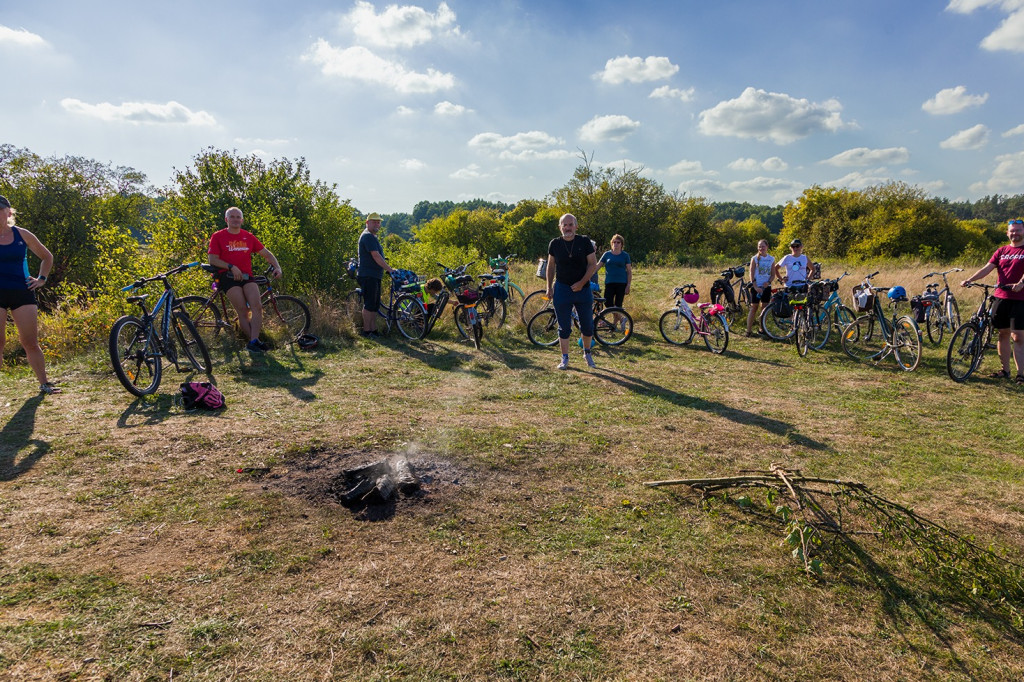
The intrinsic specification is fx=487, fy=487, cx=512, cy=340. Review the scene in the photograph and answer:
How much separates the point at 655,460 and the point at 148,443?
417 cm

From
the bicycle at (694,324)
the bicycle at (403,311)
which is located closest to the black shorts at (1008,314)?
the bicycle at (694,324)

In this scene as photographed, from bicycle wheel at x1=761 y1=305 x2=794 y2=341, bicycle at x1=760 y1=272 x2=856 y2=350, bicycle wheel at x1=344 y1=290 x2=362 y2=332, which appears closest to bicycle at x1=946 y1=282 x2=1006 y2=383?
bicycle at x1=760 y1=272 x2=856 y2=350

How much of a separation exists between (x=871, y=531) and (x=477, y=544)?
96.3 inches

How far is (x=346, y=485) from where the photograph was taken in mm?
3453

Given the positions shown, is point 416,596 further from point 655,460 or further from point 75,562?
point 655,460

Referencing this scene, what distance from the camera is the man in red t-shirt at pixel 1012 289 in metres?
6.09

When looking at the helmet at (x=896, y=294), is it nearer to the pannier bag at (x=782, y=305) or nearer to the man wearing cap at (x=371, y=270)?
the pannier bag at (x=782, y=305)

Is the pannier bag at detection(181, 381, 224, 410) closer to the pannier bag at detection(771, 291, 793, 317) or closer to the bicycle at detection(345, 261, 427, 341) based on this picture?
the bicycle at detection(345, 261, 427, 341)

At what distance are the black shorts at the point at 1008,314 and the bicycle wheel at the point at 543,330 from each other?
19.9 ft

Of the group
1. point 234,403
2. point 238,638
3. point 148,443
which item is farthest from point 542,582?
point 234,403

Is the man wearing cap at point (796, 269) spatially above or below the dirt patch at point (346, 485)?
above

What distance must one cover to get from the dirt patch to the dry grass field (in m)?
0.02

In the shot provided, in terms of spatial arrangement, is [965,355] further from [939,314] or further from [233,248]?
[233,248]

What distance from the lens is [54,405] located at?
4.82m
